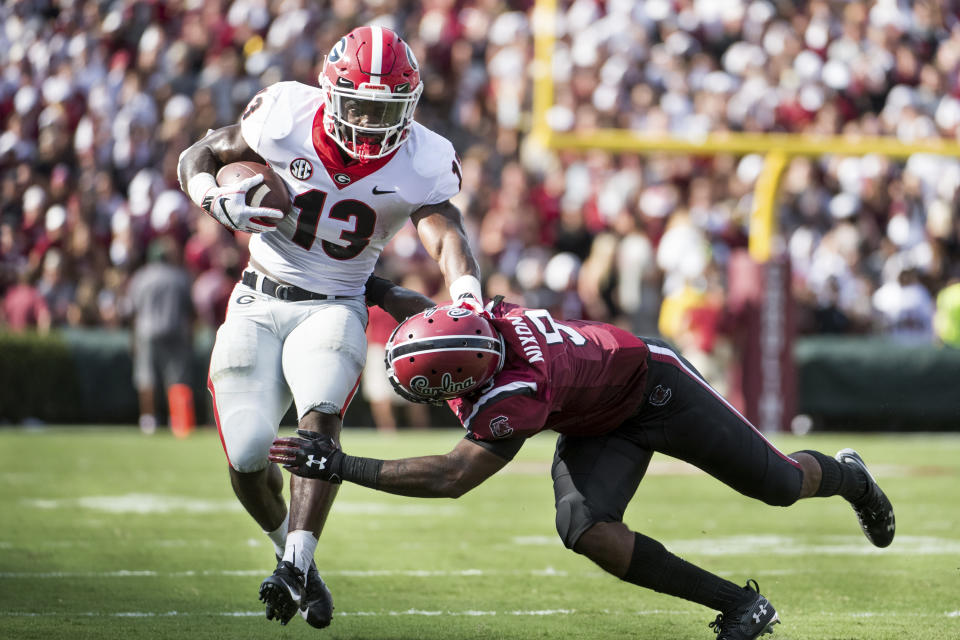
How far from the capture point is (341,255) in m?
4.61

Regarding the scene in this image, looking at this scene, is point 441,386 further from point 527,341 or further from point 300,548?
point 300,548

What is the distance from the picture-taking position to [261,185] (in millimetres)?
4355

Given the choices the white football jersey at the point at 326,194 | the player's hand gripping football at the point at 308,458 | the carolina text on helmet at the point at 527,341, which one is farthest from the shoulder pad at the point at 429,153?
the player's hand gripping football at the point at 308,458

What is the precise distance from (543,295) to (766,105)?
2.55m

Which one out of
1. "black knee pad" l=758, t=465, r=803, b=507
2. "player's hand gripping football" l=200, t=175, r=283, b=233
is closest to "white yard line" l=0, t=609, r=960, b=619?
"black knee pad" l=758, t=465, r=803, b=507

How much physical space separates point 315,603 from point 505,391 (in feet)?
2.81

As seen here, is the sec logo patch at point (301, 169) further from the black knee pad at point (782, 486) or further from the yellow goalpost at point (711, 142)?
the yellow goalpost at point (711, 142)

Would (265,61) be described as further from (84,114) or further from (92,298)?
(92,298)

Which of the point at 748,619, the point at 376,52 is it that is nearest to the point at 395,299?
the point at 376,52

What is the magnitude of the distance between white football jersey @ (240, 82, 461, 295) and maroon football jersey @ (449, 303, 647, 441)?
69 centimetres

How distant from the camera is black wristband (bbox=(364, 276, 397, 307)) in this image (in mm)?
4727

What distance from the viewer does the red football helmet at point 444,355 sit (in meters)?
3.74

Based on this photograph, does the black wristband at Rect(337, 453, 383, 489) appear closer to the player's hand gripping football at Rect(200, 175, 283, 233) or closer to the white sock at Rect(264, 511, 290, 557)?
the player's hand gripping football at Rect(200, 175, 283, 233)

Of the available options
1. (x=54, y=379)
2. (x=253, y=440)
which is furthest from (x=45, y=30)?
(x=253, y=440)
